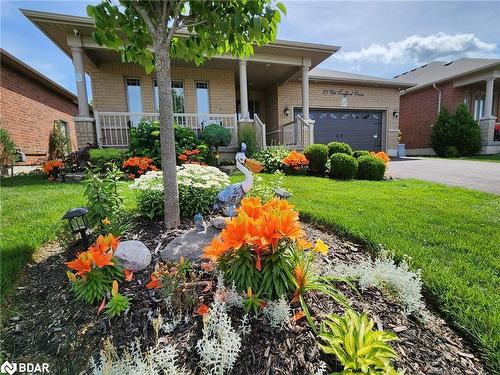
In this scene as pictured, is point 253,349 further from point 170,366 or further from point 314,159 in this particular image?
point 314,159

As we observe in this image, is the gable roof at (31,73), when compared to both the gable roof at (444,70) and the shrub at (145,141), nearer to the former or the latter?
the shrub at (145,141)

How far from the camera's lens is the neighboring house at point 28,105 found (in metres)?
9.30

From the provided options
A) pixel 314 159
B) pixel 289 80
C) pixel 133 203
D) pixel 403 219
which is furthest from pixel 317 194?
pixel 289 80

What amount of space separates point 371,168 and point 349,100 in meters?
8.33

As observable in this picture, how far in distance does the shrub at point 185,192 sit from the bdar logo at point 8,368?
156 centimetres

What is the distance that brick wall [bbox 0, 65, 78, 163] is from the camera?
938 centimetres

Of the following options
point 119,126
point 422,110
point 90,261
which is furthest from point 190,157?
point 422,110

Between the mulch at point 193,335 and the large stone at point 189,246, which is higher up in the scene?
the large stone at point 189,246

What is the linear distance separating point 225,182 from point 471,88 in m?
19.0

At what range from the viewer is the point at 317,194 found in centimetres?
460

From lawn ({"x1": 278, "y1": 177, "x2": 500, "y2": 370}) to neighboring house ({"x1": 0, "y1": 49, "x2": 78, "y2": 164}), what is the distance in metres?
11.0

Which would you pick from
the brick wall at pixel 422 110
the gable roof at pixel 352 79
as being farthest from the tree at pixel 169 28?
the brick wall at pixel 422 110

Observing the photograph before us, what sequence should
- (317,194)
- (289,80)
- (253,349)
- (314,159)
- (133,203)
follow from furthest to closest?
(289,80)
(314,159)
(317,194)
(133,203)
(253,349)

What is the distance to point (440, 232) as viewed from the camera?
2826 mm
